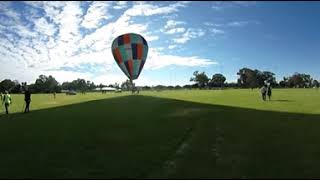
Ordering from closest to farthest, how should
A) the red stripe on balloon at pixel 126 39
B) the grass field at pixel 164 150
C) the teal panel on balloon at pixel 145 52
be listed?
1. the grass field at pixel 164 150
2. the red stripe on balloon at pixel 126 39
3. the teal panel on balloon at pixel 145 52

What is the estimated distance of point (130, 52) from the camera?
67.9m

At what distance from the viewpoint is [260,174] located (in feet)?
41.6

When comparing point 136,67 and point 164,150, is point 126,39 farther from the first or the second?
point 164,150

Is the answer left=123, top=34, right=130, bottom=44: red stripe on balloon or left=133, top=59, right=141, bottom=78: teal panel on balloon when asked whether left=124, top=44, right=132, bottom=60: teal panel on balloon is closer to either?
left=123, top=34, right=130, bottom=44: red stripe on balloon

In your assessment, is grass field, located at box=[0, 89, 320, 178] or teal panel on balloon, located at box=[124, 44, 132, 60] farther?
teal panel on balloon, located at box=[124, 44, 132, 60]

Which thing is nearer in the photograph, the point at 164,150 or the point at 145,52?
the point at 164,150

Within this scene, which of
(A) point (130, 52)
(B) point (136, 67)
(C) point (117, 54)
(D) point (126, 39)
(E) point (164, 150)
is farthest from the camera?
(B) point (136, 67)

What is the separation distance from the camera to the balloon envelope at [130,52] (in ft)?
220

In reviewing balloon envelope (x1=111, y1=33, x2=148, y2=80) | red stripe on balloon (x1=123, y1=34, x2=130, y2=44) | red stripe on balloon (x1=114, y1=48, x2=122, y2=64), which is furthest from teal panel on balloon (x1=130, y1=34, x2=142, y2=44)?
red stripe on balloon (x1=114, y1=48, x2=122, y2=64)

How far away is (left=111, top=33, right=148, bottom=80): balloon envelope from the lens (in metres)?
66.9

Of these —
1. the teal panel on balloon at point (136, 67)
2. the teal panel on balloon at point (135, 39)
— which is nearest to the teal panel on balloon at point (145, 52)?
the teal panel on balloon at point (136, 67)

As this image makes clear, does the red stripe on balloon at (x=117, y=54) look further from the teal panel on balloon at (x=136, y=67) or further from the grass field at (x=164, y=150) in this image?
the grass field at (x=164, y=150)

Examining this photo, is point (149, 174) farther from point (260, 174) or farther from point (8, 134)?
point (8, 134)

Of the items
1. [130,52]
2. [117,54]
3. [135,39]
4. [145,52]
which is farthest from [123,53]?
[145,52]
